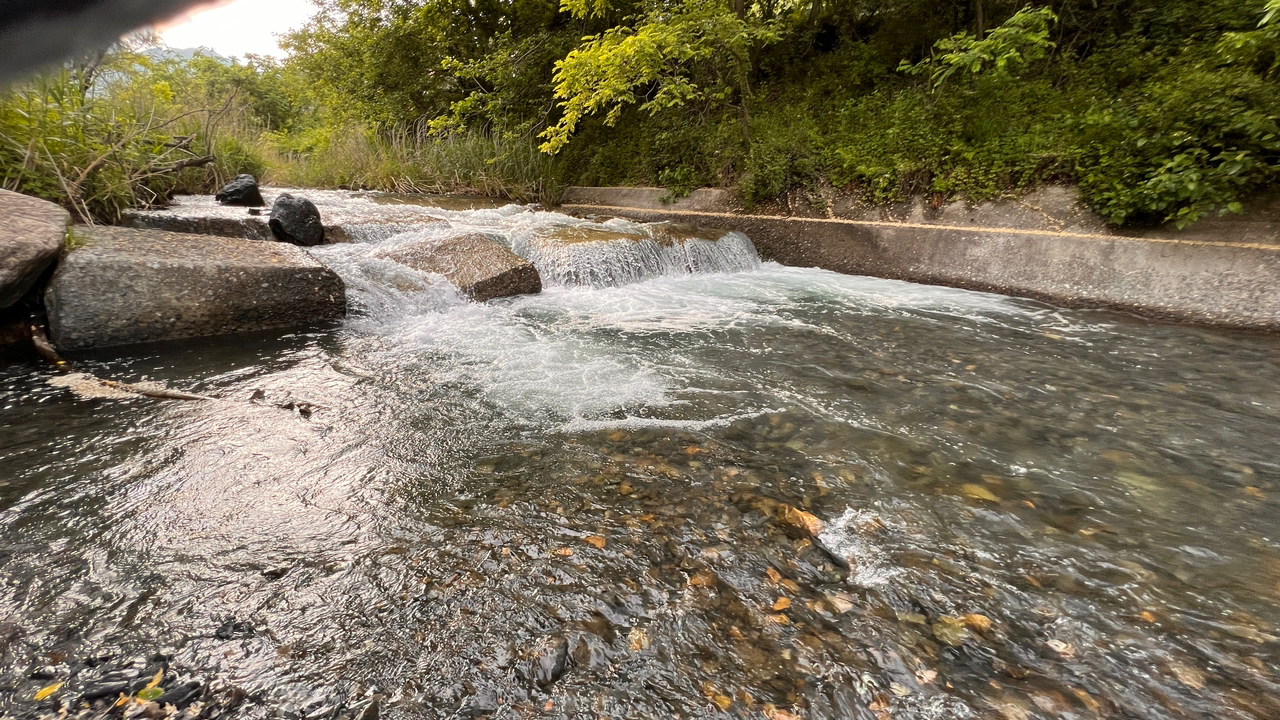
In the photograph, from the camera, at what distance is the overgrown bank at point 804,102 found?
13.9 ft

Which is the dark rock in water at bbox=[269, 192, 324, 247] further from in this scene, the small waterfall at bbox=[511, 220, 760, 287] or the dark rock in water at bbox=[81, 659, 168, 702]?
the dark rock in water at bbox=[81, 659, 168, 702]

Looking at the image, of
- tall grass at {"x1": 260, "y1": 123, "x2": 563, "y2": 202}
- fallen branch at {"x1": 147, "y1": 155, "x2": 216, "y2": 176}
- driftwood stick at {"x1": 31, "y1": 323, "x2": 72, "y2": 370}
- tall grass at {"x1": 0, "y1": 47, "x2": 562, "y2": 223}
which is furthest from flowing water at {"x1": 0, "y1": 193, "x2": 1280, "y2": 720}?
tall grass at {"x1": 260, "y1": 123, "x2": 563, "y2": 202}

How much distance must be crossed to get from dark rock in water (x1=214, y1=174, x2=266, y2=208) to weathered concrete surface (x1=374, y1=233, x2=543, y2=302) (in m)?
2.15

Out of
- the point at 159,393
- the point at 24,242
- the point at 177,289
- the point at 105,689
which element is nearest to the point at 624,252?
the point at 177,289

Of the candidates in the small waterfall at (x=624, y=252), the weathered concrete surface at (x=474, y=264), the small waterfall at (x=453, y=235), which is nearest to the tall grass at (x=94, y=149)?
the small waterfall at (x=453, y=235)

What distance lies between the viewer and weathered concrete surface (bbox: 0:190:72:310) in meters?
2.90

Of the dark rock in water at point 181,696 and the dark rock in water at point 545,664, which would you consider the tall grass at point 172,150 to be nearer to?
the dark rock in water at point 181,696

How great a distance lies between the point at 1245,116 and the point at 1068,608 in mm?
4421

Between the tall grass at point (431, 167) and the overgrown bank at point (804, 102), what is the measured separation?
4 cm

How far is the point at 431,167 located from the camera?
9.70m

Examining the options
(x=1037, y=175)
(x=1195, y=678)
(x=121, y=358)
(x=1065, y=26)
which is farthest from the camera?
(x=1065, y=26)

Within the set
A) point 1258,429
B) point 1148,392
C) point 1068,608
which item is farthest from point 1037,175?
point 1068,608

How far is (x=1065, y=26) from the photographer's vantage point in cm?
665

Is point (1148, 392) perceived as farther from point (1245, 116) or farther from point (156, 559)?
point (156, 559)
